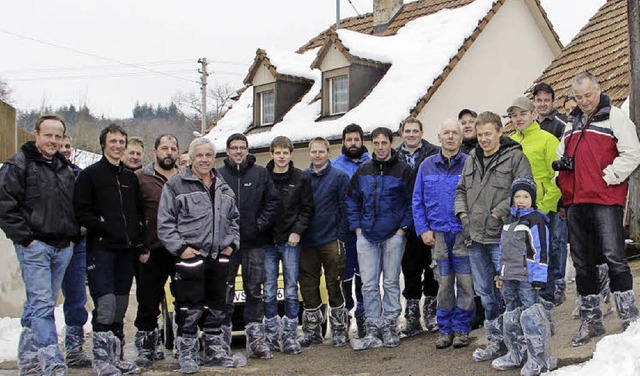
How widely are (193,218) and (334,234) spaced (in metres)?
1.66

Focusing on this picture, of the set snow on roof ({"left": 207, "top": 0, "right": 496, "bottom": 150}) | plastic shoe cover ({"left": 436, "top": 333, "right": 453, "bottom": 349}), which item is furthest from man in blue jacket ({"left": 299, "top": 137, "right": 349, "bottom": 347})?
snow on roof ({"left": 207, "top": 0, "right": 496, "bottom": 150})

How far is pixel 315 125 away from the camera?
1680cm

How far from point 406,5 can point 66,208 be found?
16071 mm

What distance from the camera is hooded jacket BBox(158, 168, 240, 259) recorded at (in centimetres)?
630

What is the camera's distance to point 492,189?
6.03 meters

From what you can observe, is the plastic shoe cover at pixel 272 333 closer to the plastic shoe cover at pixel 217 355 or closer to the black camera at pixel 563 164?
the plastic shoe cover at pixel 217 355

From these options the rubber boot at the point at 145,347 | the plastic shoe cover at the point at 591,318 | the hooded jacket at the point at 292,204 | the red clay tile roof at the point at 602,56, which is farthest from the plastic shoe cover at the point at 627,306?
the red clay tile roof at the point at 602,56

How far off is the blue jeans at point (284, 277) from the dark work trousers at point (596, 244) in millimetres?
2810

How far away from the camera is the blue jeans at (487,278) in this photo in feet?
19.9

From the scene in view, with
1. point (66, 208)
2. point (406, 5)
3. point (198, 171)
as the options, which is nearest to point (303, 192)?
point (198, 171)

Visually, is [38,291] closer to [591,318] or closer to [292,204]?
[292,204]

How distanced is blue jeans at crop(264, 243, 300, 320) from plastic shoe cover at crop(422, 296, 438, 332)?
1.44m

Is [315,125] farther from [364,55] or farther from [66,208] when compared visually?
[66,208]

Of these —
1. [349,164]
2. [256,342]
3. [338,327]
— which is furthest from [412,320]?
[349,164]
